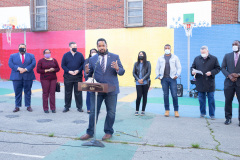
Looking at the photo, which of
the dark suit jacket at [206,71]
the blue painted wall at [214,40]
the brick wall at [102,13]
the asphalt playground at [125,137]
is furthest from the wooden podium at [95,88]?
the brick wall at [102,13]

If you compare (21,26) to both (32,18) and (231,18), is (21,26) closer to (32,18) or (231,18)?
(32,18)

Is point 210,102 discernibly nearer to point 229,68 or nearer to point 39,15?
point 229,68

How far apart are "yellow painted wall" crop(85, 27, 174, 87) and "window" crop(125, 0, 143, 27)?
420mm

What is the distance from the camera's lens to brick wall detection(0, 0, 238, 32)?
45.9ft

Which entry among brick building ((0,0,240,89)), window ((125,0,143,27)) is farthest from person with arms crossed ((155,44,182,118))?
window ((125,0,143,27))

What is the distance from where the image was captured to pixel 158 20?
48.9ft

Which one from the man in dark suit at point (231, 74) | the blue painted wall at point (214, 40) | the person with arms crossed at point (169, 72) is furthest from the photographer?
the blue painted wall at point (214, 40)

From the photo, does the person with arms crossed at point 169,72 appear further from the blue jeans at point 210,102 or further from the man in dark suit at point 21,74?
the man in dark suit at point 21,74

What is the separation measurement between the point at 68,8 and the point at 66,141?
1263cm

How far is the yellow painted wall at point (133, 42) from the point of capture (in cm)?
1491

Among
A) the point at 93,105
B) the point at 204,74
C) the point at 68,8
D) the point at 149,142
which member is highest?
the point at 68,8

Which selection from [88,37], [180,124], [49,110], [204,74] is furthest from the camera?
[88,37]

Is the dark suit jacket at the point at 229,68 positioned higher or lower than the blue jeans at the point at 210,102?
higher

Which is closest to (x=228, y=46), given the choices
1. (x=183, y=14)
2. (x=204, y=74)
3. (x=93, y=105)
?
(x=183, y=14)
